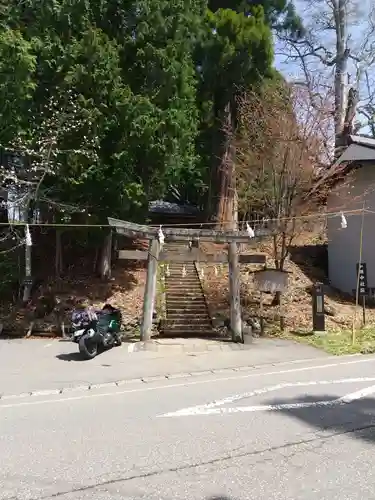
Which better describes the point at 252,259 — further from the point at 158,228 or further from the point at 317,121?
the point at 317,121

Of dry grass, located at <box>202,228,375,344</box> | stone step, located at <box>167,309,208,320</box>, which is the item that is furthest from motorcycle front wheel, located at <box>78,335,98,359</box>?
dry grass, located at <box>202,228,375,344</box>

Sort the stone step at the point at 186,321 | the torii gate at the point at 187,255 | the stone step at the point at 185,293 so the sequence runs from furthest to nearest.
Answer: the stone step at the point at 185,293 < the stone step at the point at 186,321 < the torii gate at the point at 187,255

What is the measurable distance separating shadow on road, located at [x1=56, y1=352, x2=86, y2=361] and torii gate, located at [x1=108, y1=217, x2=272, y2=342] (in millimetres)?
2006

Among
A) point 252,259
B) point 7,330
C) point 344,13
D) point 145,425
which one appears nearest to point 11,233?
point 7,330

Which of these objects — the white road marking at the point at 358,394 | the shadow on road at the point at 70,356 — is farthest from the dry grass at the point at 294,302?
the shadow on road at the point at 70,356

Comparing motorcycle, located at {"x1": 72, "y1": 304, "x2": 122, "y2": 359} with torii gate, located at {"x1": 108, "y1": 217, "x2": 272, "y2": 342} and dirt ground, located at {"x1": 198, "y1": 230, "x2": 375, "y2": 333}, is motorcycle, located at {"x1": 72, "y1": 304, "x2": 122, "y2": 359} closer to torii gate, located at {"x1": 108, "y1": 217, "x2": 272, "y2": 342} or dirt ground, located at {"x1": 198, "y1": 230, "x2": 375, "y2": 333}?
torii gate, located at {"x1": 108, "y1": 217, "x2": 272, "y2": 342}

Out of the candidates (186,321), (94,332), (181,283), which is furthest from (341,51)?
(94,332)

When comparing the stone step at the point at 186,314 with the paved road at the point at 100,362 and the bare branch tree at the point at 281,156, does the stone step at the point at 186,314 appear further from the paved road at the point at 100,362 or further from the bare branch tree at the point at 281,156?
the bare branch tree at the point at 281,156

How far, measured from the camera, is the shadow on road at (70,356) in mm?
11805

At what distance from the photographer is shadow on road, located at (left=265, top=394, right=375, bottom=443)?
5973 mm

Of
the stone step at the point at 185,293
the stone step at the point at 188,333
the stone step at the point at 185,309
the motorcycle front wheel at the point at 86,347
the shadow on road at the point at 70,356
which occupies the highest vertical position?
the stone step at the point at 185,293

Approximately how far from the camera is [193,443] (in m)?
5.49

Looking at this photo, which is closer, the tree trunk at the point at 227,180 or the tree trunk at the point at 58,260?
the tree trunk at the point at 58,260

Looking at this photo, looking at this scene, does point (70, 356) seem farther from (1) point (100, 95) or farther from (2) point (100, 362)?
(1) point (100, 95)
